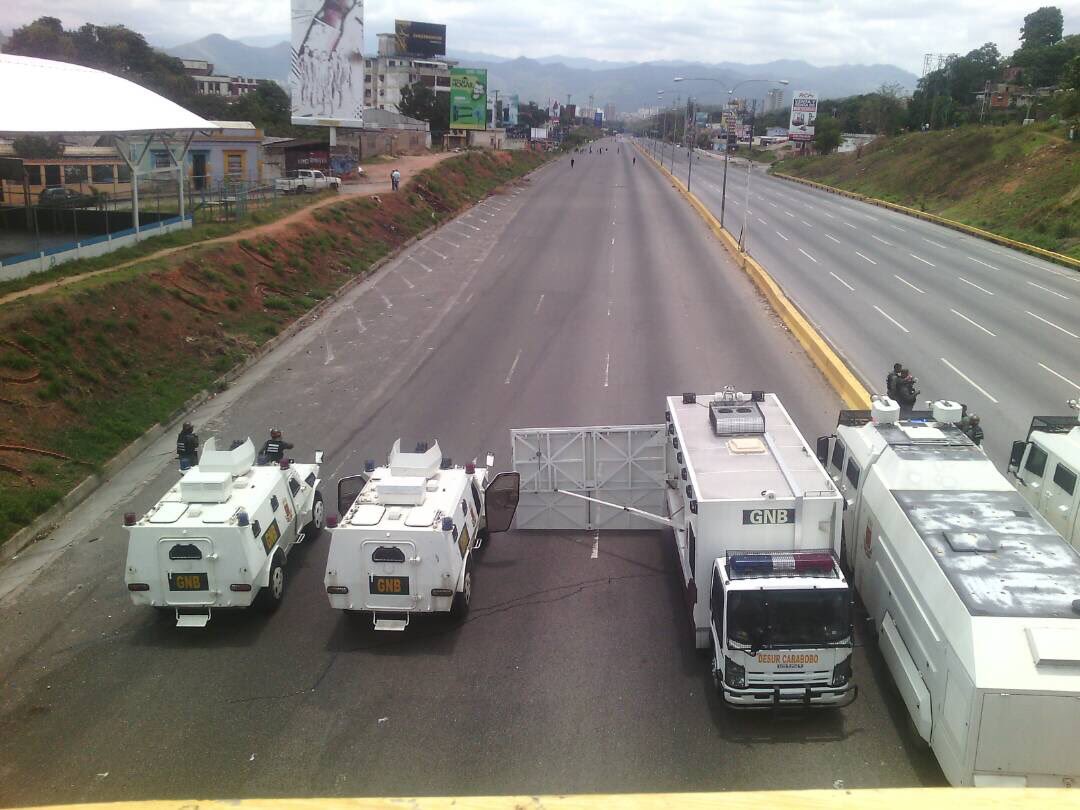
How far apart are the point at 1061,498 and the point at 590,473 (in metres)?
6.38

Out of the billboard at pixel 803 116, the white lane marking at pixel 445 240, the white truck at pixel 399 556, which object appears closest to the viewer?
the white truck at pixel 399 556

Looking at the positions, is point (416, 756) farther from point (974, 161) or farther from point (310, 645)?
point (974, 161)

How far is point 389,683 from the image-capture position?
10109 millimetres

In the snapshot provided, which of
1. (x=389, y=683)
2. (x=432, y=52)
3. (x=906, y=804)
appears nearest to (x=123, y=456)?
(x=389, y=683)

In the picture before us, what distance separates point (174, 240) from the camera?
103 feet

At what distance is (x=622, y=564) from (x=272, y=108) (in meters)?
105

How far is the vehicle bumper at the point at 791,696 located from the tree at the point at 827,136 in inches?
4256

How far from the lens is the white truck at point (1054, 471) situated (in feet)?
35.4

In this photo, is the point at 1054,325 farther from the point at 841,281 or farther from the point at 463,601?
the point at 463,601

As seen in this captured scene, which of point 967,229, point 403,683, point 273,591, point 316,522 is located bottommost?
point 403,683

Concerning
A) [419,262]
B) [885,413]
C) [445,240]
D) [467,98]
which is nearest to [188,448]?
[885,413]

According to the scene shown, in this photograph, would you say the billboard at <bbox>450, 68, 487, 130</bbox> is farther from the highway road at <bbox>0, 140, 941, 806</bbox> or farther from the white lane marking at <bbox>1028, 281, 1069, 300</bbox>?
the highway road at <bbox>0, 140, 941, 806</bbox>

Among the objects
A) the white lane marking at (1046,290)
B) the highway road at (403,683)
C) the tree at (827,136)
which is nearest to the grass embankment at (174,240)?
the highway road at (403,683)

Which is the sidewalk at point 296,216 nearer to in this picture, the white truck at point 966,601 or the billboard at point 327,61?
the billboard at point 327,61
